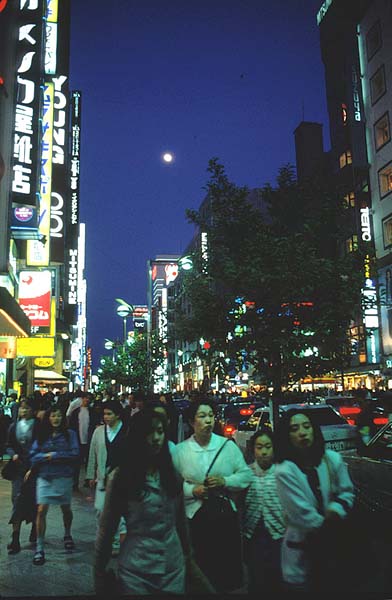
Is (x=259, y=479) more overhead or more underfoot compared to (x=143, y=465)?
more underfoot

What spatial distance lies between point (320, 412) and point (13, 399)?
12555 millimetres

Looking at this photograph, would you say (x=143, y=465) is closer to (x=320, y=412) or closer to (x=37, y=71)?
(x=320, y=412)

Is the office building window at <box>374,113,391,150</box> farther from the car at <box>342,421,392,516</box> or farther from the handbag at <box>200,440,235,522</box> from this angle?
the handbag at <box>200,440,235,522</box>

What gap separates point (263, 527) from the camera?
447cm

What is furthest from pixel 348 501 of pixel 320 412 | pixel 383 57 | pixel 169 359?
pixel 169 359

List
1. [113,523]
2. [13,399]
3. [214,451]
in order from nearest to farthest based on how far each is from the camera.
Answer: [113,523]
[214,451]
[13,399]

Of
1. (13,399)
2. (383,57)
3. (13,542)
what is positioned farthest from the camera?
(383,57)

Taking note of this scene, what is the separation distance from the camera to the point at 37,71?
66.8 feet

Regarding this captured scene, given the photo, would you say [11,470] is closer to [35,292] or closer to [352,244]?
[352,244]

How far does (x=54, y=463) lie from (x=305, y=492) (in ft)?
14.5

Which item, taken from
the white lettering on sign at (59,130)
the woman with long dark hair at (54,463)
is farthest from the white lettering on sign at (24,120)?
the woman with long dark hair at (54,463)

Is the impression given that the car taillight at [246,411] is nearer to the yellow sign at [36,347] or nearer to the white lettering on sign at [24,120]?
the yellow sign at [36,347]

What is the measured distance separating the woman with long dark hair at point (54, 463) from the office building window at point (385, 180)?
35929 millimetres

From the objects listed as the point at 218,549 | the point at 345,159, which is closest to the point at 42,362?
A: the point at 345,159
